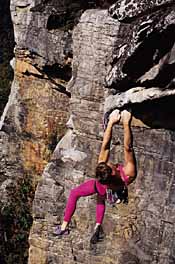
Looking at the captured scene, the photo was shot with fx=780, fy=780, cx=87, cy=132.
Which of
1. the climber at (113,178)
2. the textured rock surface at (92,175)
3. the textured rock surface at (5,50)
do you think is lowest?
the textured rock surface at (5,50)

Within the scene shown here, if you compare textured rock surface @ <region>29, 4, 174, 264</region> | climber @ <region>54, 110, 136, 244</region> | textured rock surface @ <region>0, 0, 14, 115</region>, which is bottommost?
textured rock surface @ <region>0, 0, 14, 115</region>

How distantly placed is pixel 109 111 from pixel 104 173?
408 cm

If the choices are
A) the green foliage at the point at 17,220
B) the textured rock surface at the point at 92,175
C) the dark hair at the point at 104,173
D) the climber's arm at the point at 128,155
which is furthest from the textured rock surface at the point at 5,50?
the dark hair at the point at 104,173

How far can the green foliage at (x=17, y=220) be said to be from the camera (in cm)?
2023

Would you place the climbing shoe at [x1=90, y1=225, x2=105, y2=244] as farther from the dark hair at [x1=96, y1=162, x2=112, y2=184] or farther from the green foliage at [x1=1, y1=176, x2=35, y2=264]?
the green foliage at [x1=1, y1=176, x2=35, y2=264]

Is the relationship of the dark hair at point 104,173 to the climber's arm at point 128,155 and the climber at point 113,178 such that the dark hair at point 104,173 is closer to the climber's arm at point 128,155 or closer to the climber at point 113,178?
the climber at point 113,178

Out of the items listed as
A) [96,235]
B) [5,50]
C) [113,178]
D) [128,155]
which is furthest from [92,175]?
[5,50]

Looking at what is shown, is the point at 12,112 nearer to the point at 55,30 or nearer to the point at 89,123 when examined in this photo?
the point at 55,30

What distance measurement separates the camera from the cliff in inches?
472

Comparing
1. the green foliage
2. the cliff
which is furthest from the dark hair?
the green foliage

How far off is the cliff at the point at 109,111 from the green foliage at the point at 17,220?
375 centimetres

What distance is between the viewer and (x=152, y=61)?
11891mm

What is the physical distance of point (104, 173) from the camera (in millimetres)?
8633

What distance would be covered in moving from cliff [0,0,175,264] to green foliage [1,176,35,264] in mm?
3751
